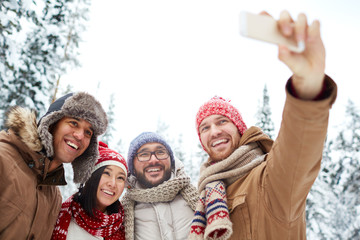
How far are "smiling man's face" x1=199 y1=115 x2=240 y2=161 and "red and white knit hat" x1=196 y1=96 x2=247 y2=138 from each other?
6 cm

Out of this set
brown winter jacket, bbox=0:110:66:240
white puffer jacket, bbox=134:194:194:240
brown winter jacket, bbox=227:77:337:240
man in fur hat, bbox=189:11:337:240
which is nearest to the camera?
man in fur hat, bbox=189:11:337:240

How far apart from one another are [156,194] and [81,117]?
1.86 metres

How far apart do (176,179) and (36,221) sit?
229cm

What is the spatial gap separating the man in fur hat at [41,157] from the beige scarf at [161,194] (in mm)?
941

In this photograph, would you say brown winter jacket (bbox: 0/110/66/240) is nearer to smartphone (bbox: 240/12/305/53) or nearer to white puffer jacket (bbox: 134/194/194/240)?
white puffer jacket (bbox: 134/194/194/240)

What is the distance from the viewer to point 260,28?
1268mm

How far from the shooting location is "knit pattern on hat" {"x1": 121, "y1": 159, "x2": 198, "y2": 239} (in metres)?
4.32

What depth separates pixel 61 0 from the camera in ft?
39.2

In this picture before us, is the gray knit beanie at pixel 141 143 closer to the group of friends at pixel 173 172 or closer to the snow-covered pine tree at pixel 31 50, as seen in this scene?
the group of friends at pixel 173 172

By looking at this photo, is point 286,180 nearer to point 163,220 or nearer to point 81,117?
point 163,220

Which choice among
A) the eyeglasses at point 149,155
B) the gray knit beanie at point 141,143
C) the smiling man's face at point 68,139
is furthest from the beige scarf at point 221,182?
the smiling man's face at point 68,139

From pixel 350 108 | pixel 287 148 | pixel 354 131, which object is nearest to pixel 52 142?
pixel 287 148

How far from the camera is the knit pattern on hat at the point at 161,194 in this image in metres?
4.32

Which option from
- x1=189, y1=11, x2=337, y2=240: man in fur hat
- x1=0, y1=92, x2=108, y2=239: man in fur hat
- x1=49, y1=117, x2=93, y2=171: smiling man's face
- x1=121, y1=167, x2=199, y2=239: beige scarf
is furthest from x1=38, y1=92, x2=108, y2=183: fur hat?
x1=189, y1=11, x2=337, y2=240: man in fur hat
